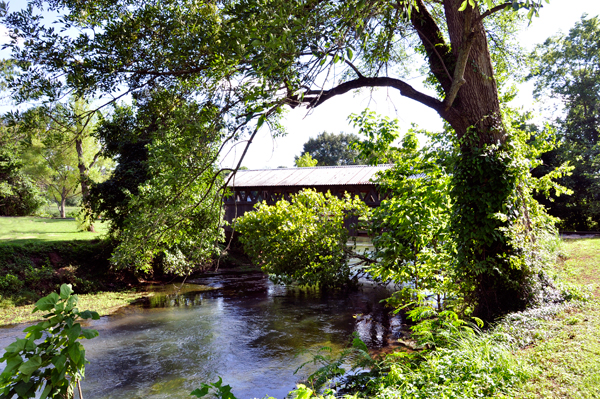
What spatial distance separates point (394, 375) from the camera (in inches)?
165

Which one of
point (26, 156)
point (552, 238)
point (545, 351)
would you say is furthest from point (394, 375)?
point (26, 156)

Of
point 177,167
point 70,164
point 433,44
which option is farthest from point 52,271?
point 70,164

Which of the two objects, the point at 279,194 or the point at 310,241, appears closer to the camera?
the point at 310,241

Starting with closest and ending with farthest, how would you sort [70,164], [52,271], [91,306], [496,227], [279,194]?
[496,227]
[91,306]
[52,271]
[279,194]
[70,164]

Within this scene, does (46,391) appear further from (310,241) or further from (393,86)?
(310,241)

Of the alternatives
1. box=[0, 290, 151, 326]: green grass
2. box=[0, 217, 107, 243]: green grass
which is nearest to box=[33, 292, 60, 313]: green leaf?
box=[0, 290, 151, 326]: green grass

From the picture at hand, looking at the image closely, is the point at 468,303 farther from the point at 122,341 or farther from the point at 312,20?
the point at 122,341

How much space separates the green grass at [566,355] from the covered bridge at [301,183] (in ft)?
39.2

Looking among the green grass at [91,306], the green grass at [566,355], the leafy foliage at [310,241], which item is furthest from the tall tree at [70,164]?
the green grass at [566,355]

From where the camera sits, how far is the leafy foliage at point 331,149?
49781mm

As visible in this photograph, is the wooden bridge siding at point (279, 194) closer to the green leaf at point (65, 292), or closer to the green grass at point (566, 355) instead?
the green grass at point (566, 355)

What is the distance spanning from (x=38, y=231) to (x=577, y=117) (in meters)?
29.5

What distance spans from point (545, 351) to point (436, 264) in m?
2.69

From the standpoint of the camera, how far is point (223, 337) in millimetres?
9062
